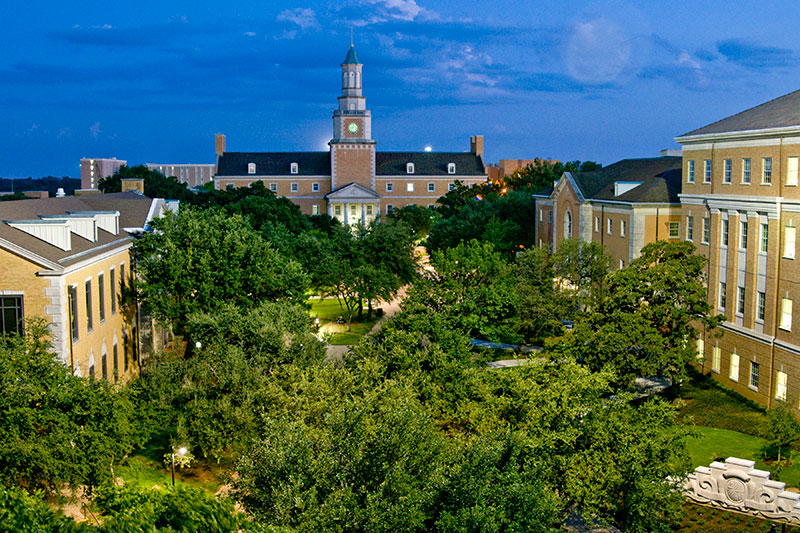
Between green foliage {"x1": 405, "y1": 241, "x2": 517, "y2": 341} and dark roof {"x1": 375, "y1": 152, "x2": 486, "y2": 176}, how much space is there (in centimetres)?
7922

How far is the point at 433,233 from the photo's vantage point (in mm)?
74812

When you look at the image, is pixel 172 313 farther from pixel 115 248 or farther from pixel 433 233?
pixel 433 233

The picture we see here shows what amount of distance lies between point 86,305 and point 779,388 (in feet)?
92.0

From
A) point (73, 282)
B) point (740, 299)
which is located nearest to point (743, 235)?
point (740, 299)

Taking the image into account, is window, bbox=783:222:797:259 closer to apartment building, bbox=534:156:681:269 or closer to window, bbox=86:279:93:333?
apartment building, bbox=534:156:681:269

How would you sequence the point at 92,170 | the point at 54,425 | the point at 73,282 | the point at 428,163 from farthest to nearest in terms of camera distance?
the point at 92,170, the point at 428,163, the point at 73,282, the point at 54,425

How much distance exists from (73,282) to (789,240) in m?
28.4

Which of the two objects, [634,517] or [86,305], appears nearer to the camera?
[634,517]

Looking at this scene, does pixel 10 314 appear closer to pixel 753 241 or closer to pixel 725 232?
pixel 753 241

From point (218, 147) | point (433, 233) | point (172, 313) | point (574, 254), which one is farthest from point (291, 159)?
point (172, 313)

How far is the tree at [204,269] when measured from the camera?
3378cm

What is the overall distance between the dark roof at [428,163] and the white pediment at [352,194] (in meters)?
6.51

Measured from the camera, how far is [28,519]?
468 inches

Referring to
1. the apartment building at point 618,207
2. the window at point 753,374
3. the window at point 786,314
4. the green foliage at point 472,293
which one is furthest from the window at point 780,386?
the apartment building at point 618,207
